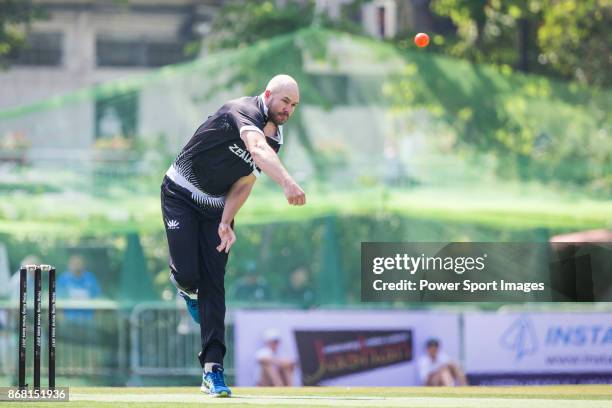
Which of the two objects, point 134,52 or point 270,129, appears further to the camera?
point 134,52

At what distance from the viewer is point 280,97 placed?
28.6ft

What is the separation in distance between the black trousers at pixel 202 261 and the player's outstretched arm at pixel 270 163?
80cm

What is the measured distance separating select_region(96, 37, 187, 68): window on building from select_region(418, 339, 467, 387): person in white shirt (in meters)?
14.9

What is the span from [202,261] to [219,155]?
66cm

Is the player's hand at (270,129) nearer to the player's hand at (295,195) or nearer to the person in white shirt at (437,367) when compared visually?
the player's hand at (295,195)

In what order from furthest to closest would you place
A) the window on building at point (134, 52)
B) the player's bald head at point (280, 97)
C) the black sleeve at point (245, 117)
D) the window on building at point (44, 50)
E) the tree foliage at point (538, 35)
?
the window on building at point (134, 52) → the window on building at point (44, 50) → the tree foliage at point (538, 35) → the player's bald head at point (280, 97) → the black sleeve at point (245, 117)

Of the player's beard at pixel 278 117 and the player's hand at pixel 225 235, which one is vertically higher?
the player's beard at pixel 278 117

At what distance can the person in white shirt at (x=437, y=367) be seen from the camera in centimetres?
1769

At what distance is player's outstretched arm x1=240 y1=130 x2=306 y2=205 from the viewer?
7930mm

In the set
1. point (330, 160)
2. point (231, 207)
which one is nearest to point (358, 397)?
point (231, 207)

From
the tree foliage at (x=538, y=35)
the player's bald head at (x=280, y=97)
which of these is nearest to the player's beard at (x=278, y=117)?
the player's bald head at (x=280, y=97)

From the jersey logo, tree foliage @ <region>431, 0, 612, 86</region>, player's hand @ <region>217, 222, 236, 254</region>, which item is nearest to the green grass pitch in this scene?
player's hand @ <region>217, 222, 236, 254</region>

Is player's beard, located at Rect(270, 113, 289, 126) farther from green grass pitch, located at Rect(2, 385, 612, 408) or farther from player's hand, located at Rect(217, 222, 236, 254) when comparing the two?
green grass pitch, located at Rect(2, 385, 612, 408)

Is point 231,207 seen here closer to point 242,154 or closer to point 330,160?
point 242,154
